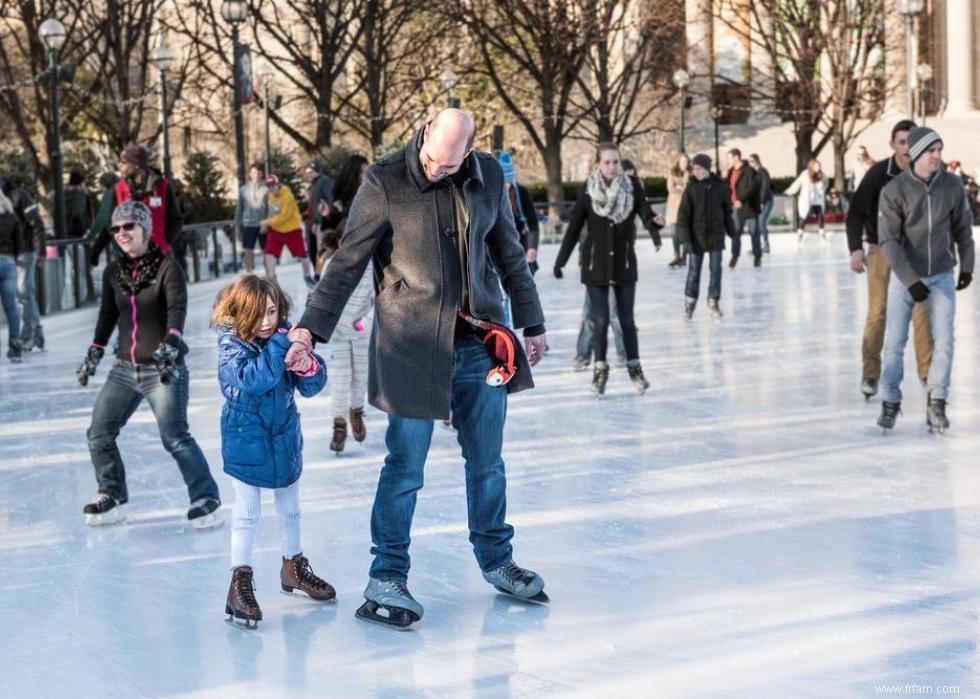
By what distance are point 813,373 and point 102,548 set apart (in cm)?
593

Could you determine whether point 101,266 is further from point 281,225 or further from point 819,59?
point 819,59

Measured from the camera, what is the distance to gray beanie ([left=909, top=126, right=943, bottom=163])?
8.40 metres

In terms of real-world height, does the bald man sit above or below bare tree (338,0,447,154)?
below

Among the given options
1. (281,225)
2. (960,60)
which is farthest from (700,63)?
(281,225)

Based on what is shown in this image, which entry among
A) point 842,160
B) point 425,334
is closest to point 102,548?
point 425,334

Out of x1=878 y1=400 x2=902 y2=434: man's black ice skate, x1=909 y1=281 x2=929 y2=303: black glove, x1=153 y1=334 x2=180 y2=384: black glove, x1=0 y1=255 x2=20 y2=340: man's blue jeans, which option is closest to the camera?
x1=153 y1=334 x2=180 y2=384: black glove

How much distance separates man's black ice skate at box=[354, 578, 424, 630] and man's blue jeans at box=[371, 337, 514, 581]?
47 millimetres

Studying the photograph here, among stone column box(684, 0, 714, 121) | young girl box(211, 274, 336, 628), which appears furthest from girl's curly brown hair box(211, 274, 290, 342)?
stone column box(684, 0, 714, 121)

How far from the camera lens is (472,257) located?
5.29 metres

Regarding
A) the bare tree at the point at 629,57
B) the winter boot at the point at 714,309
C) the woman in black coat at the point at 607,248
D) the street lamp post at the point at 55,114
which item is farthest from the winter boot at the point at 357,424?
the bare tree at the point at 629,57

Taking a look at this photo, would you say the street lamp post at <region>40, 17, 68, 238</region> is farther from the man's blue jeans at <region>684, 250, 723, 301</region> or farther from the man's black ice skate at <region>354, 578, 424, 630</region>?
the man's black ice skate at <region>354, 578, 424, 630</region>

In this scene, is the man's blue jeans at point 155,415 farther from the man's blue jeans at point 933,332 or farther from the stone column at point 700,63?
the stone column at point 700,63

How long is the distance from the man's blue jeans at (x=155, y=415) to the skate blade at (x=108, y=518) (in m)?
0.11
